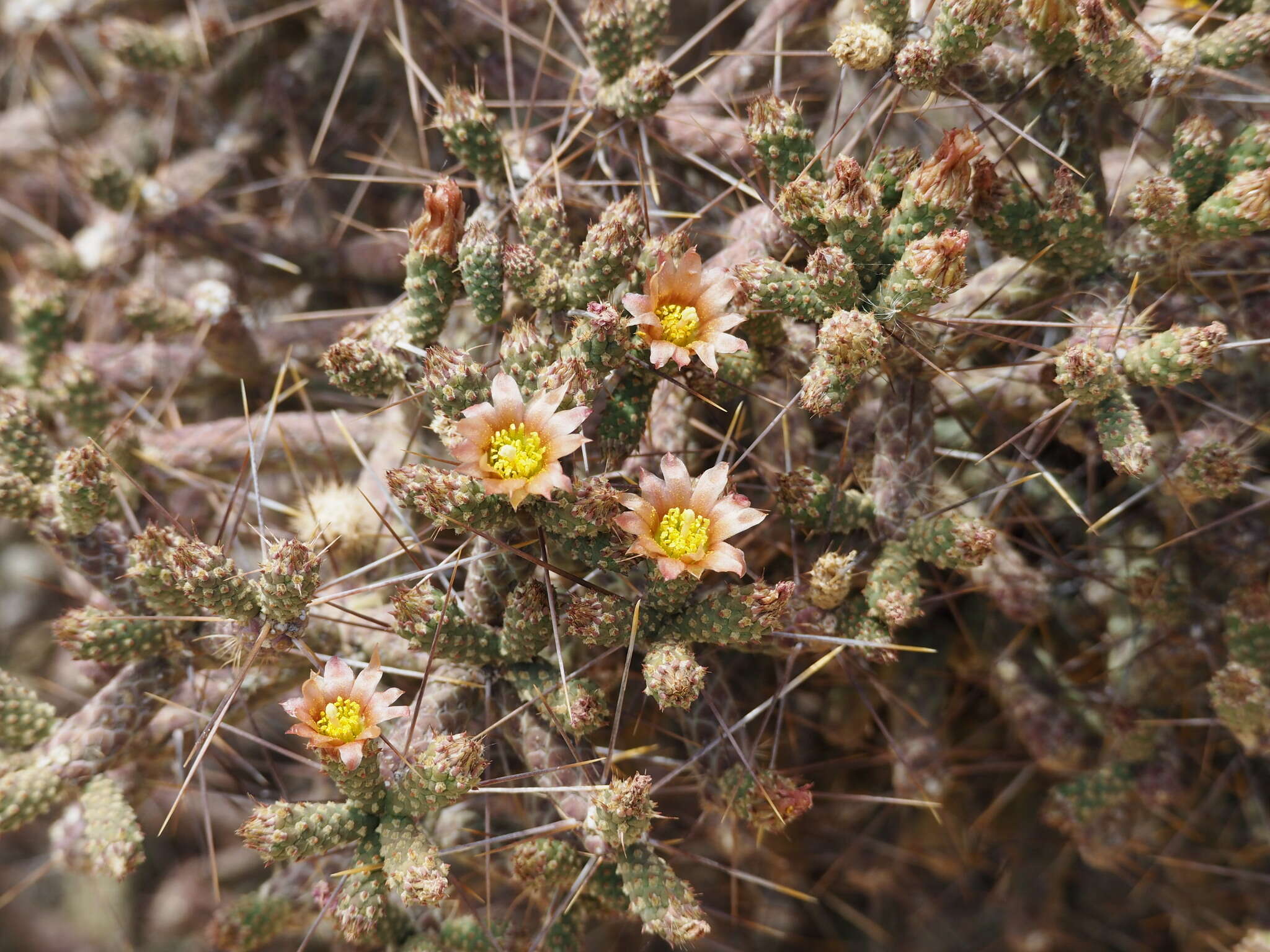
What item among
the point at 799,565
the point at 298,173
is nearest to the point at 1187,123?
the point at 799,565

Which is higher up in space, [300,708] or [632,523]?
[632,523]

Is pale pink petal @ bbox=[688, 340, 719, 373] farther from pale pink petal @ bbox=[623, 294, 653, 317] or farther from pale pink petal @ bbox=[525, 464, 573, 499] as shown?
pale pink petal @ bbox=[525, 464, 573, 499]

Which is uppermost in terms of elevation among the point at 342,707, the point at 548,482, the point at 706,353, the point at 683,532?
the point at 706,353

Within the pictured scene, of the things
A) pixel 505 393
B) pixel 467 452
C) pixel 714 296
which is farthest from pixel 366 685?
pixel 714 296

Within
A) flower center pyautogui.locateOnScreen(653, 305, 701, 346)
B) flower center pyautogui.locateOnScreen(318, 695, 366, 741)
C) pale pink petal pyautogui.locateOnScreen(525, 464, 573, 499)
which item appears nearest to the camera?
pale pink petal pyautogui.locateOnScreen(525, 464, 573, 499)

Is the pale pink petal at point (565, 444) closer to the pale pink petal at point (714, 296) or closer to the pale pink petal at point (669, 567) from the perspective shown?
the pale pink petal at point (669, 567)

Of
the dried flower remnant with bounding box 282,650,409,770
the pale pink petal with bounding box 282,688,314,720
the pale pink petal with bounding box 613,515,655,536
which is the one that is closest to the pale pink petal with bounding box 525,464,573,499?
the pale pink petal with bounding box 613,515,655,536

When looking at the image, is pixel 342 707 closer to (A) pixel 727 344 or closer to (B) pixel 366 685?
(B) pixel 366 685
